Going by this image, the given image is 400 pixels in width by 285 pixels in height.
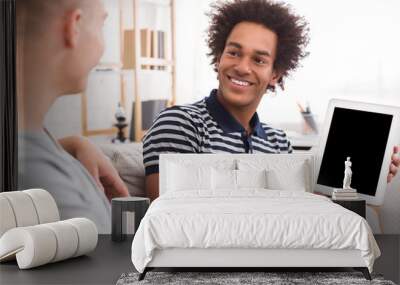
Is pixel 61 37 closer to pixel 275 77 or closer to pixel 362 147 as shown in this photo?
pixel 275 77

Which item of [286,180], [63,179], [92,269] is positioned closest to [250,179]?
[286,180]

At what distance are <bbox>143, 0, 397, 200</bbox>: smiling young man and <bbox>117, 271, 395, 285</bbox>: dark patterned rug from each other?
2.23 meters

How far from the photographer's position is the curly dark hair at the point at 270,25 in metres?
7.78

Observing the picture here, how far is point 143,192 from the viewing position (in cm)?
788

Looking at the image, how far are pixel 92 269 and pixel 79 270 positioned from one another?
11 centimetres

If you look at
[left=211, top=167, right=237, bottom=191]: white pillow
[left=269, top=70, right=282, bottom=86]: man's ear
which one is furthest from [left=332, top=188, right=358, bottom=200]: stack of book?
[left=269, top=70, right=282, bottom=86]: man's ear

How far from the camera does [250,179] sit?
7.07 metres

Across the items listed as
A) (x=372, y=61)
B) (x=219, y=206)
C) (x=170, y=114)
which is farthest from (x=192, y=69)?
(x=219, y=206)

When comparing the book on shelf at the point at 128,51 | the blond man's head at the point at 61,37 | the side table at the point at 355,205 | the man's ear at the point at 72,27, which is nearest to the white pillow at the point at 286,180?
the side table at the point at 355,205

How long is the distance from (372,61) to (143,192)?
2.71 metres

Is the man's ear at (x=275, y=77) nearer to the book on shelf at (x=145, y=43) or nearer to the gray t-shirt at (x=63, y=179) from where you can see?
the book on shelf at (x=145, y=43)

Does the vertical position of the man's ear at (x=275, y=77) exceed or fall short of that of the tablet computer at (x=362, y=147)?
it exceeds it

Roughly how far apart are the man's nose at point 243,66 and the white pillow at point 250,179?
1.15 metres

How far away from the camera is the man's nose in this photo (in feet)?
25.3
